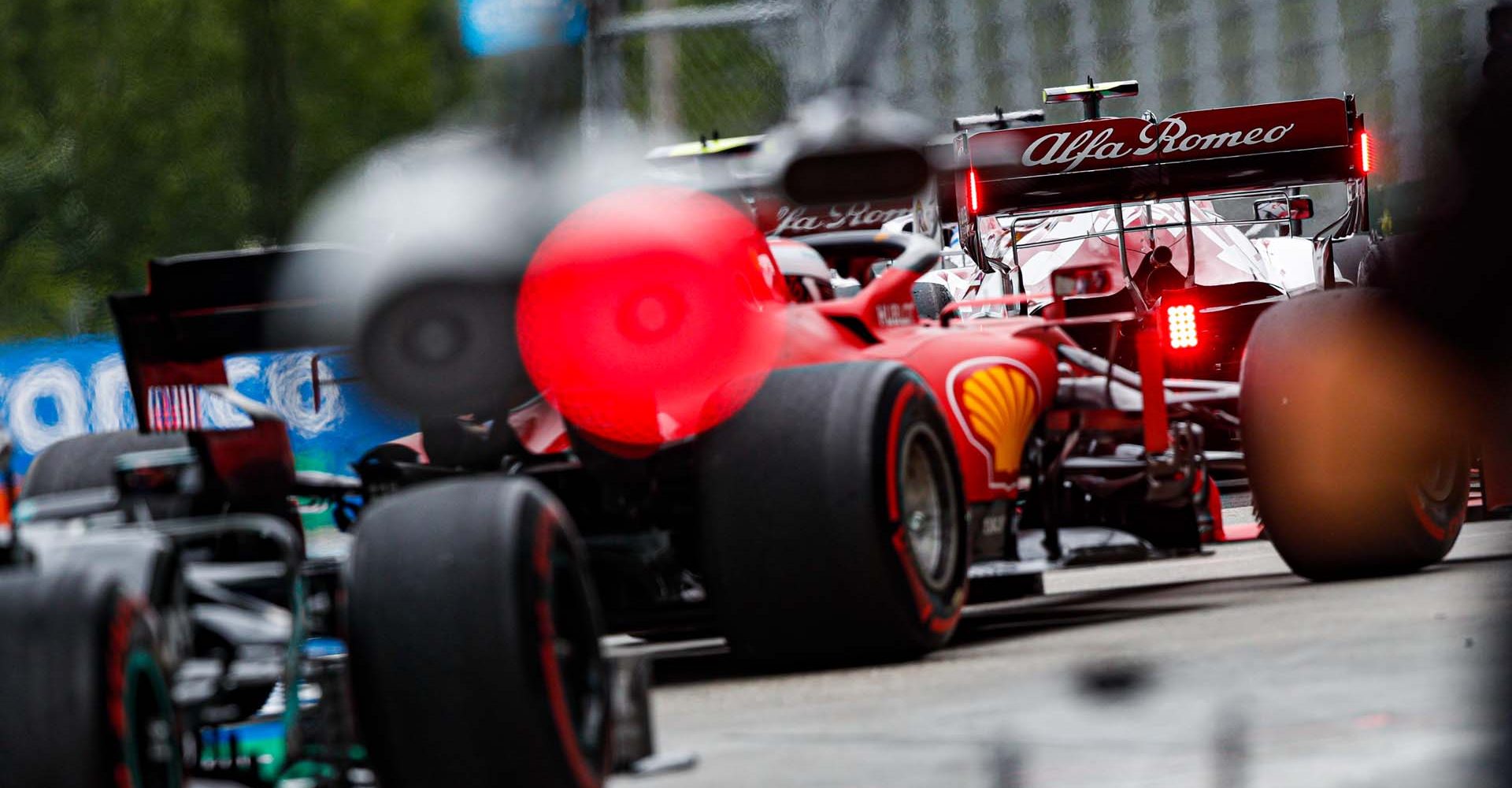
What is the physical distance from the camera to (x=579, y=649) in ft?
12.8

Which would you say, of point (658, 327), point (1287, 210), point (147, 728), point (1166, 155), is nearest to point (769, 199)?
point (658, 327)

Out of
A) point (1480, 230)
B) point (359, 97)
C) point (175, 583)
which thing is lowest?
point (175, 583)

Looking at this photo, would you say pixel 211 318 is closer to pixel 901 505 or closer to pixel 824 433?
pixel 824 433

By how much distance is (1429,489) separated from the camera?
746 centimetres

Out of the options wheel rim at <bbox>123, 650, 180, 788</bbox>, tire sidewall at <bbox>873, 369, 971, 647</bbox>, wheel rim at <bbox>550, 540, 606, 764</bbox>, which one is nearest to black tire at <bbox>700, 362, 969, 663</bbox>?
tire sidewall at <bbox>873, 369, 971, 647</bbox>

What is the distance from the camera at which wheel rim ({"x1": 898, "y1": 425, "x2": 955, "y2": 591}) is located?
618 cm

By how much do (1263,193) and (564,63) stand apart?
25.8 feet

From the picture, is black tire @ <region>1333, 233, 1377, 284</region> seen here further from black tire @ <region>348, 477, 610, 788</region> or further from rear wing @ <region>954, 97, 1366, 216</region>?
black tire @ <region>348, 477, 610, 788</region>

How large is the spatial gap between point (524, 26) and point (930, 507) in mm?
3581

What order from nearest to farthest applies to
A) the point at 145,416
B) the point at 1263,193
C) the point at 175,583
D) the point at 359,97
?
1. the point at 175,583
2. the point at 145,416
3. the point at 1263,193
4. the point at 359,97

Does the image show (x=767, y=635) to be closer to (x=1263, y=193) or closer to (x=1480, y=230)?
(x=1480, y=230)

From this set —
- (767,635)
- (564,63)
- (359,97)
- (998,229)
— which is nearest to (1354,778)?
(564,63)

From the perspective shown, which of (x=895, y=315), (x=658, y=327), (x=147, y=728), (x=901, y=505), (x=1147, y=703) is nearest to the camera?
(x=147, y=728)

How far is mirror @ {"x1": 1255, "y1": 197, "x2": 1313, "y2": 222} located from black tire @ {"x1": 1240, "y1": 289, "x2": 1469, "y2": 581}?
3050 millimetres
